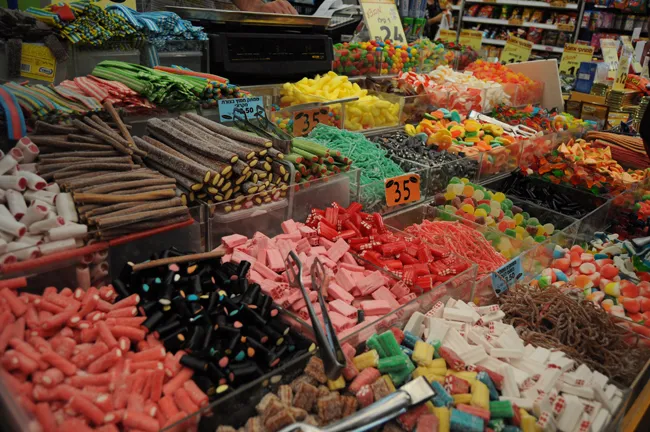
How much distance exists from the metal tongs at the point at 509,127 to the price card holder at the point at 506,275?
1727 millimetres

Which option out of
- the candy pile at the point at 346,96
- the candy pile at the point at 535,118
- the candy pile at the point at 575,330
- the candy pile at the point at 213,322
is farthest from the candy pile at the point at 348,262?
the candy pile at the point at 535,118

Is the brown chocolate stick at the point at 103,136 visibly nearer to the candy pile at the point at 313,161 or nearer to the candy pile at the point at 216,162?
the candy pile at the point at 216,162

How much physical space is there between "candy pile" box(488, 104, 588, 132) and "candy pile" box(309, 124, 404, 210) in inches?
60.1

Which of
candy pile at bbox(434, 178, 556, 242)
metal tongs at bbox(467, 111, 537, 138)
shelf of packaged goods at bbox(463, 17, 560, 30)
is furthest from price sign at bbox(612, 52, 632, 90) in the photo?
shelf of packaged goods at bbox(463, 17, 560, 30)

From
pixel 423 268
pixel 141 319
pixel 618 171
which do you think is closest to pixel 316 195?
pixel 423 268

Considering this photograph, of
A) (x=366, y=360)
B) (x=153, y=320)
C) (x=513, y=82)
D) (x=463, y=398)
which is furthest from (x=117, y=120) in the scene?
(x=513, y=82)

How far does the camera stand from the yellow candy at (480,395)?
50.5 inches

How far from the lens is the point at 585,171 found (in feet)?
10.00

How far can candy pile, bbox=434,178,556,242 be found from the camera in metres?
2.45

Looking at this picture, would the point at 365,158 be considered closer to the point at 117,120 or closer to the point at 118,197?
the point at 117,120

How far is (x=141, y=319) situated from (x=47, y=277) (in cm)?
33

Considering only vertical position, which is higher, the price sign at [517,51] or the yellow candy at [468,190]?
the price sign at [517,51]

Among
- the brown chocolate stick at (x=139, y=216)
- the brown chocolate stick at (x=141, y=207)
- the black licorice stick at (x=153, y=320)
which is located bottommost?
the black licorice stick at (x=153, y=320)

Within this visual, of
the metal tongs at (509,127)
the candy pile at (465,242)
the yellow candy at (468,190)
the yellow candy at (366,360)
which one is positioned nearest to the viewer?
the yellow candy at (366,360)
